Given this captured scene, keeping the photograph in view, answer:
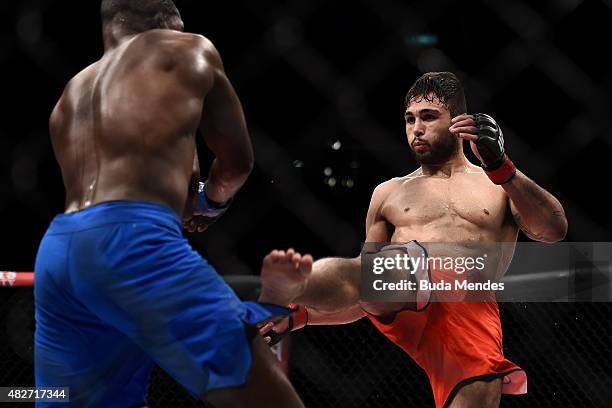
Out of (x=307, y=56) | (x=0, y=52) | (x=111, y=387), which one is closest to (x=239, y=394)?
(x=111, y=387)

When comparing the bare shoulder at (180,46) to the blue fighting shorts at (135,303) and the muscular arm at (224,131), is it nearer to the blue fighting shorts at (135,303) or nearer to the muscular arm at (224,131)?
the muscular arm at (224,131)

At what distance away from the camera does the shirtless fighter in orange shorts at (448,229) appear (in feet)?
6.87

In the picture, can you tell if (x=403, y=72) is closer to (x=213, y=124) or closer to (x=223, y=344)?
(x=213, y=124)

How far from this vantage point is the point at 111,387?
1.44 metres

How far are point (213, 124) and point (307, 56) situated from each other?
6.28ft

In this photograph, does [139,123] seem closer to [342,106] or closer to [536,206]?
[536,206]

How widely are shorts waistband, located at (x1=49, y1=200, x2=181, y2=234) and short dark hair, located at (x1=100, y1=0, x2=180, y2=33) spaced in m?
0.41

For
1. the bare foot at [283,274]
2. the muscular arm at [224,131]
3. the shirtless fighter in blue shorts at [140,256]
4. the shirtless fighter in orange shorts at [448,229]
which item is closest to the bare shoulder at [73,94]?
the shirtless fighter in blue shorts at [140,256]

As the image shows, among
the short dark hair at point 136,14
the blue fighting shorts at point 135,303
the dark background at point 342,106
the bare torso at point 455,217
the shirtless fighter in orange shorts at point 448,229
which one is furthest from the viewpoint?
the dark background at point 342,106

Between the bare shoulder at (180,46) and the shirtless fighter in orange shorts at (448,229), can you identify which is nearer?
the bare shoulder at (180,46)

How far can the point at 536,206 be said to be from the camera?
2176 mm

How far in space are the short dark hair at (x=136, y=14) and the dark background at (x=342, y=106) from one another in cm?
143

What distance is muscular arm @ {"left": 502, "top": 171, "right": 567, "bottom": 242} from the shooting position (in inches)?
85.0

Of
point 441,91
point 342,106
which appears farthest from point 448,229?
point 342,106
